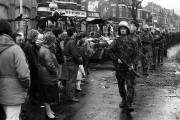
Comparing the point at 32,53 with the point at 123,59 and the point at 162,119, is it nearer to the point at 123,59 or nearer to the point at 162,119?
the point at 123,59

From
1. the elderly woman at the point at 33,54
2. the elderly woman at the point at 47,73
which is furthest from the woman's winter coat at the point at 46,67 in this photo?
the elderly woman at the point at 33,54

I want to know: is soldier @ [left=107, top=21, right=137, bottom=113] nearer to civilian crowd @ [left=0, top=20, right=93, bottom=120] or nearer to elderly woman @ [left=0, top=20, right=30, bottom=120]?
civilian crowd @ [left=0, top=20, right=93, bottom=120]

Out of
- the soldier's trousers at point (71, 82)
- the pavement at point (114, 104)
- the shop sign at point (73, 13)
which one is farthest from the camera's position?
the shop sign at point (73, 13)

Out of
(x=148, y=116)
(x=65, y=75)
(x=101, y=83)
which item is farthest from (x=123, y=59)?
(x=101, y=83)

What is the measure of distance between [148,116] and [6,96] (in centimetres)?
337

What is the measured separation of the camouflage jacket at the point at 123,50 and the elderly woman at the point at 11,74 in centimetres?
309

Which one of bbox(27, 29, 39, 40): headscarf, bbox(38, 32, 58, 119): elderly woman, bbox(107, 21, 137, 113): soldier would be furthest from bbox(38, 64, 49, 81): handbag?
bbox(107, 21, 137, 113): soldier

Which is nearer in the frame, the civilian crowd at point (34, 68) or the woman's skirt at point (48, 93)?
the civilian crowd at point (34, 68)

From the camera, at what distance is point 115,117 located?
22.4 feet

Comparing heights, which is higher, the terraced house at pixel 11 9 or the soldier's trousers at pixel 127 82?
the terraced house at pixel 11 9

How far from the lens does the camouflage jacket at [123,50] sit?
7.21m

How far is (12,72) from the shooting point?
448 centimetres

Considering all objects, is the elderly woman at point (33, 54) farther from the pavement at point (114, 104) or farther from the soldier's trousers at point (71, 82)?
the soldier's trousers at point (71, 82)

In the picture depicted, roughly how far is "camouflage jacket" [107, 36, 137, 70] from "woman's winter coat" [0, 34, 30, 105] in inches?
122
